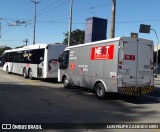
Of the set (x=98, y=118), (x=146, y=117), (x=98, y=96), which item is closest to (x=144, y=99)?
(x=98, y=96)

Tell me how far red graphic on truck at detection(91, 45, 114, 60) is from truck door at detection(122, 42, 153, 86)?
727 mm

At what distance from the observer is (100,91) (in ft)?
50.0

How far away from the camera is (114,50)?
14.1m

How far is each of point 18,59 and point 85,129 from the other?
77.7 feet

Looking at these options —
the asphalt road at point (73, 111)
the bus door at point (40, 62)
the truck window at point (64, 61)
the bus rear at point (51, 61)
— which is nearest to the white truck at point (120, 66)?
the asphalt road at point (73, 111)

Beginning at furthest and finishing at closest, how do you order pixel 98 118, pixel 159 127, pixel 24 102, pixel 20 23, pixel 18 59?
pixel 20 23 → pixel 18 59 → pixel 24 102 → pixel 98 118 → pixel 159 127

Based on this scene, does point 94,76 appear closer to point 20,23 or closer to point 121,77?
point 121,77

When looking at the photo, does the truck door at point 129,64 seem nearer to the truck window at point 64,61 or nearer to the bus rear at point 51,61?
the truck window at point 64,61

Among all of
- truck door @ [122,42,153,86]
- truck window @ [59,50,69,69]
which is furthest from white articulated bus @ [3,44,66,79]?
truck door @ [122,42,153,86]

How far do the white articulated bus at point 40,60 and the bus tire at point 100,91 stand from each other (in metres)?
8.81

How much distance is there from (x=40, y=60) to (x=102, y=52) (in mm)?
10582

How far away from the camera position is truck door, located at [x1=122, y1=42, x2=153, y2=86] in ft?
46.2

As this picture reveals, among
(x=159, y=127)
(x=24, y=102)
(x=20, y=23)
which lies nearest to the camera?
(x=159, y=127)

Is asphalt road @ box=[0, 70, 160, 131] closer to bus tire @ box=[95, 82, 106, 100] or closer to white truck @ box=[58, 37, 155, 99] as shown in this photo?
bus tire @ box=[95, 82, 106, 100]
